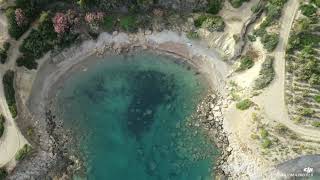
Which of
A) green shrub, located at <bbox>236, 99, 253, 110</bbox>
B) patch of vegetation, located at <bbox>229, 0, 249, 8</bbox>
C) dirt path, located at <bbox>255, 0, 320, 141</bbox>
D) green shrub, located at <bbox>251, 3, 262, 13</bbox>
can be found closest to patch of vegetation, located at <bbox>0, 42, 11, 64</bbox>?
patch of vegetation, located at <bbox>229, 0, 249, 8</bbox>

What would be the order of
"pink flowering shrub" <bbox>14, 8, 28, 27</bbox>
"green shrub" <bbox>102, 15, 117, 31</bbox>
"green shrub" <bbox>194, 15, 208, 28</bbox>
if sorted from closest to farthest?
"pink flowering shrub" <bbox>14, 8, 28, 27</bbox> < "green shrub" <bbox>194, 15, 208, 28</bbox> < "green shrub" <bbox>102, 15, 117, 31</bbox>

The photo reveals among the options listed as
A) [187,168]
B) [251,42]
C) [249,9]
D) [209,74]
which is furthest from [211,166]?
[249,9]

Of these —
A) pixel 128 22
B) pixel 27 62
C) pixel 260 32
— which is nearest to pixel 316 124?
pixel 260 32

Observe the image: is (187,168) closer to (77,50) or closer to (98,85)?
(98,85)

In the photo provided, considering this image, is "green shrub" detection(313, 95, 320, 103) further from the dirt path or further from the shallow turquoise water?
the shallow turquoise water

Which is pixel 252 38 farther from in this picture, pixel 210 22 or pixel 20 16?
pixel 20 16

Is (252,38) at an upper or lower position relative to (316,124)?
upper

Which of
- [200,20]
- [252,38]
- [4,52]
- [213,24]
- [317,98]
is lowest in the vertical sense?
[317,98]

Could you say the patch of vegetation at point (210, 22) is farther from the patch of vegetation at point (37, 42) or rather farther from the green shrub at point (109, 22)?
the patch of vegetation at point (37, 42)
